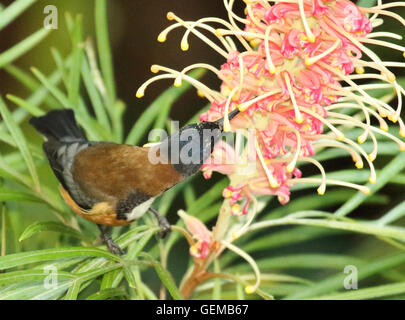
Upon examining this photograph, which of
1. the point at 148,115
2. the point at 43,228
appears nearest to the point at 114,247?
the point at 43,228

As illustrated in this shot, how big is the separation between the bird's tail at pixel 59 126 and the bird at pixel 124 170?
0.05 feet

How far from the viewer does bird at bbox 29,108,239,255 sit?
0.65 meters

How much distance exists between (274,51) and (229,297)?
18.3 inches

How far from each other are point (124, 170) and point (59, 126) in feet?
0.64

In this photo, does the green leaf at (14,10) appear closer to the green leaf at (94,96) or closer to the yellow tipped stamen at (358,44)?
the green leaf at (94,96)

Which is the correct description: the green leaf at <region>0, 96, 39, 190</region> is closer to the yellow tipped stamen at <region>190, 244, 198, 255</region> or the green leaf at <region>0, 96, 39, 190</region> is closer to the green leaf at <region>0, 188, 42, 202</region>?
the green leaf at <region>0, 188, 42, 202</region>

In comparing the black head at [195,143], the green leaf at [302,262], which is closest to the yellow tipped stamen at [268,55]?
the black head at [195,143]

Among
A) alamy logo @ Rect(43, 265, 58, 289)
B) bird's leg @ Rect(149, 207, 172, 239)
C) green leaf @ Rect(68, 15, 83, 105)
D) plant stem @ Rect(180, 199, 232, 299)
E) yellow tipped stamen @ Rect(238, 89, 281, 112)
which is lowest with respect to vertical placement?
alamy logo @ Rect(43, 265, 58, 289)

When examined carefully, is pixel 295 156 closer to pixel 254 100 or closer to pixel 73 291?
pixel 254 100

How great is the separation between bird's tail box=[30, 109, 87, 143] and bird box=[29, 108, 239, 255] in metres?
0.01

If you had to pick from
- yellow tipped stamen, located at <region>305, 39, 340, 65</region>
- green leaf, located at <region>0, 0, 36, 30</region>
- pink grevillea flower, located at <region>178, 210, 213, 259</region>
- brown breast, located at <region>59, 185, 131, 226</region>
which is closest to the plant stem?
pink grevillea flower, located at <region>178, 210, 213, 259</region>

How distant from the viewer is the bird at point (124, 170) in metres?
0.65

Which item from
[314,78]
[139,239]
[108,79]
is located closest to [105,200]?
[139,239]
